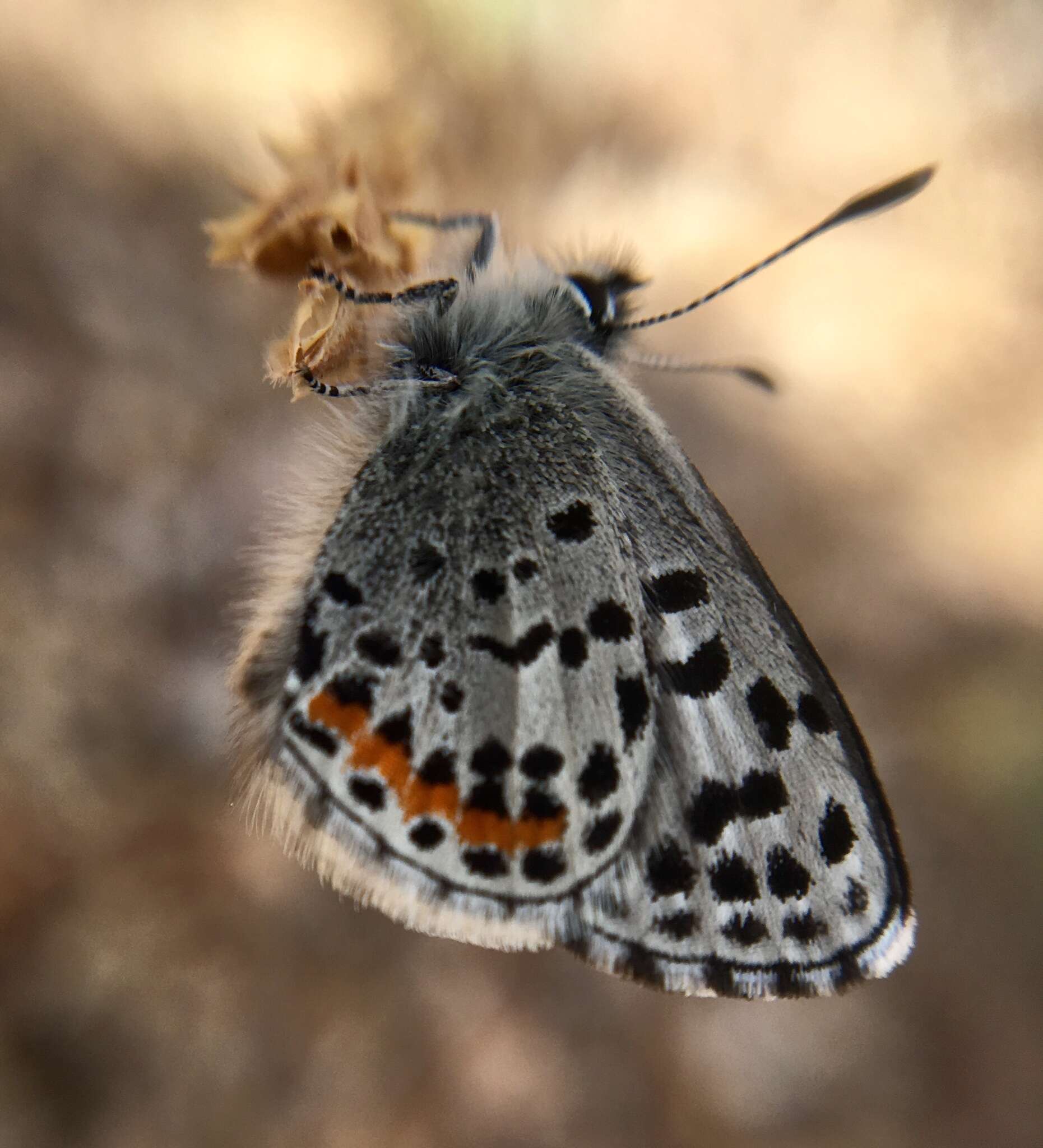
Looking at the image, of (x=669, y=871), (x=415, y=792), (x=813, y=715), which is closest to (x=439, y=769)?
(x=415, y=792)

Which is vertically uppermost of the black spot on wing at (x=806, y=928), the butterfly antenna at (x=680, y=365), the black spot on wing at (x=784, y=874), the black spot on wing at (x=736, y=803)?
the butterfly antenna at (x=680, y=365)

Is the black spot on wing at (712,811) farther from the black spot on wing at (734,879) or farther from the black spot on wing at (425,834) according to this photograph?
the black spot on wing at (425,834)

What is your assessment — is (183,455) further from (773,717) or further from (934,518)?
(934,518)

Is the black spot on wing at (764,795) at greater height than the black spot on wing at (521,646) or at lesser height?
lesser

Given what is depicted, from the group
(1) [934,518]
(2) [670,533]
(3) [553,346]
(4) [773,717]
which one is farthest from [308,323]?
(1) [934,518]

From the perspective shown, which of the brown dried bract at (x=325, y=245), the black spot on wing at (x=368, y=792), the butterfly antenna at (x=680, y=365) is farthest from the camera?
the butterfly antenna at (x=680, y=365)

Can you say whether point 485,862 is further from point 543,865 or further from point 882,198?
point 882,198

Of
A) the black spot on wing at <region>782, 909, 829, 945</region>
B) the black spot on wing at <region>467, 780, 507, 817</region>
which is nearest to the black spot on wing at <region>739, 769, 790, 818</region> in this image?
the black spot on wing at <region>782, 909, 829, 945</region>

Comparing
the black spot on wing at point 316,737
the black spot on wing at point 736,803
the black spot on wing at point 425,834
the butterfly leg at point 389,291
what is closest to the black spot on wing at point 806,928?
the black spot on wing at point 736,803
